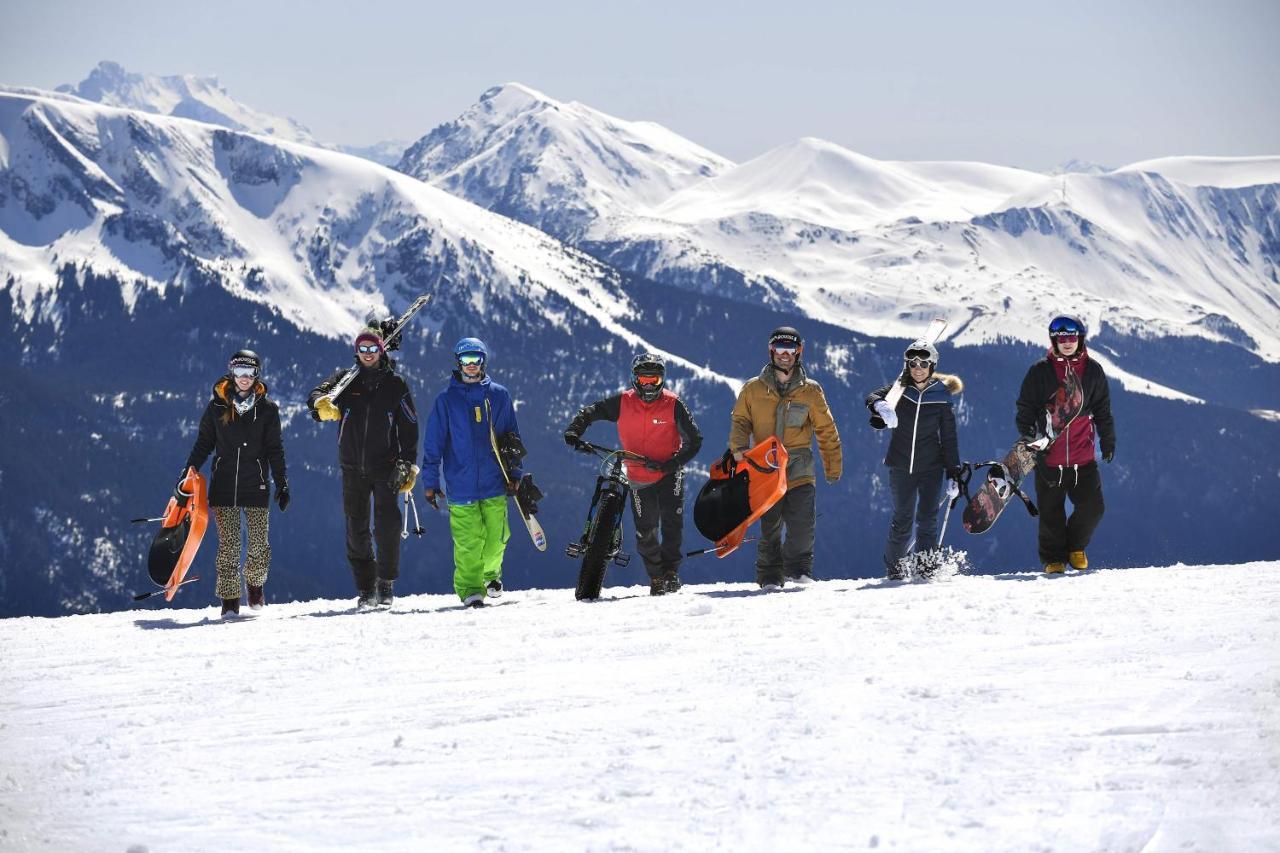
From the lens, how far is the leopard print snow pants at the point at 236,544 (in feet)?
40.6

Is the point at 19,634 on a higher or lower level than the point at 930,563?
lower

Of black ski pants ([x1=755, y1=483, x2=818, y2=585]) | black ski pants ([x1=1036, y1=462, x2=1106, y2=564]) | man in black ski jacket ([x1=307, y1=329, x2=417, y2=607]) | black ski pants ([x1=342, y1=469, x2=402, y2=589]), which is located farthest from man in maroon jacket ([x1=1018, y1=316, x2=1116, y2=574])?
black ski pants ([x1=342, y1=469, x2=402, y2=589])

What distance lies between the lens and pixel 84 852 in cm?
546

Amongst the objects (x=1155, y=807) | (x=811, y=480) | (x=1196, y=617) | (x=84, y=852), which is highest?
(x=811, y=480)

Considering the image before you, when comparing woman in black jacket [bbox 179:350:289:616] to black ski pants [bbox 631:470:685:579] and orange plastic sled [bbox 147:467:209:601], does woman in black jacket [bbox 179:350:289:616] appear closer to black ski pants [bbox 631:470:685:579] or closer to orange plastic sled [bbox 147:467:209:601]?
orange plastic sled [bbox 147:467:209:601]

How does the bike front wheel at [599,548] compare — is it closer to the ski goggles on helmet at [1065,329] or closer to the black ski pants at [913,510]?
the black ski pants at [913,510]

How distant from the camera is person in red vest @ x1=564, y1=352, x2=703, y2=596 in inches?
474

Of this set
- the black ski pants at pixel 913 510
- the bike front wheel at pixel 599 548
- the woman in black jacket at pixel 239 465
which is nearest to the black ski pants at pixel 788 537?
the black ski pants at pixel 913 510

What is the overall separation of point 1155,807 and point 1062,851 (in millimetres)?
527

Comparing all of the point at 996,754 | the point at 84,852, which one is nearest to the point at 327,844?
the point at 84,852

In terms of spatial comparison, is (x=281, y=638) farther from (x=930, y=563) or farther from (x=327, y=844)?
(x=930, y=563)

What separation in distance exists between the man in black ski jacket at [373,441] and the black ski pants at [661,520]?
212cm

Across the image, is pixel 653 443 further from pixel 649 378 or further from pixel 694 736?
pixel 694 736

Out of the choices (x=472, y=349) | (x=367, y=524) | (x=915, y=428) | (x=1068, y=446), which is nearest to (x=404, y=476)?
(x=367, y=524)
